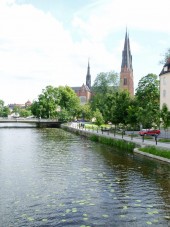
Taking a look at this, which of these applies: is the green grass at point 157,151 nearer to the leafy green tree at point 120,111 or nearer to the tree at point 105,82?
the leafy green tree at point 120,111

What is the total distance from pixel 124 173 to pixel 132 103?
121 ft

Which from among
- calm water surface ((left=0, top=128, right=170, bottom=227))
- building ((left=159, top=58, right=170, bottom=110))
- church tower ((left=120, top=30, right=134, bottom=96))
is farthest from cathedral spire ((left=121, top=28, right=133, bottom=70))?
calm water surface ((left=0, top=128, right=170, bottom=227))

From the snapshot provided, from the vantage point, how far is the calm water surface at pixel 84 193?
40.1 ft

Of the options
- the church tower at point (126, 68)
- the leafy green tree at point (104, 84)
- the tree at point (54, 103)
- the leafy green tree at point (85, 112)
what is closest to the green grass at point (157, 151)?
the leafy green tree at point (104, 84)

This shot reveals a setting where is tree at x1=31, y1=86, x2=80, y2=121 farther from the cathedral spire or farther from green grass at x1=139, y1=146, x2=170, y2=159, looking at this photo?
green grass at x1=139, y1=146, x2=170, y2=159

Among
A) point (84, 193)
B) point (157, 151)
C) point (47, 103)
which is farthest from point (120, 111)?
point (47, 103)

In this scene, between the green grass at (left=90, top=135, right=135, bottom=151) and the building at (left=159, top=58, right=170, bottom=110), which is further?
the building at (left=159, top=58, right=170, bottom=110)

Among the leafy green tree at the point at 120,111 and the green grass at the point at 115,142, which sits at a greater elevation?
the leafy green tree at the point at 120,111

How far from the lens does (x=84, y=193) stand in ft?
53.0

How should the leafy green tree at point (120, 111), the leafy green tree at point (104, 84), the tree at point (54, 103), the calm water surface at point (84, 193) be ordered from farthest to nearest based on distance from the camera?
the tree at point (54, 103), the leafy green tree at point (104, 84), the leafy green tree at point (120, 111), the calm water surface at point (84, 193)

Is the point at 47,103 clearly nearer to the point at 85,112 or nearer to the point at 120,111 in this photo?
Result: the point at 85,112

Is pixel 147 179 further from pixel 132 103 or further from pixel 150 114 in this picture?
pixel 132 103

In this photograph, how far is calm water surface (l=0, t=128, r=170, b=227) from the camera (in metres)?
12.2

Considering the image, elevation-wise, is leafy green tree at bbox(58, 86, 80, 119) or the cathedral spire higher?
the cathedral spire
